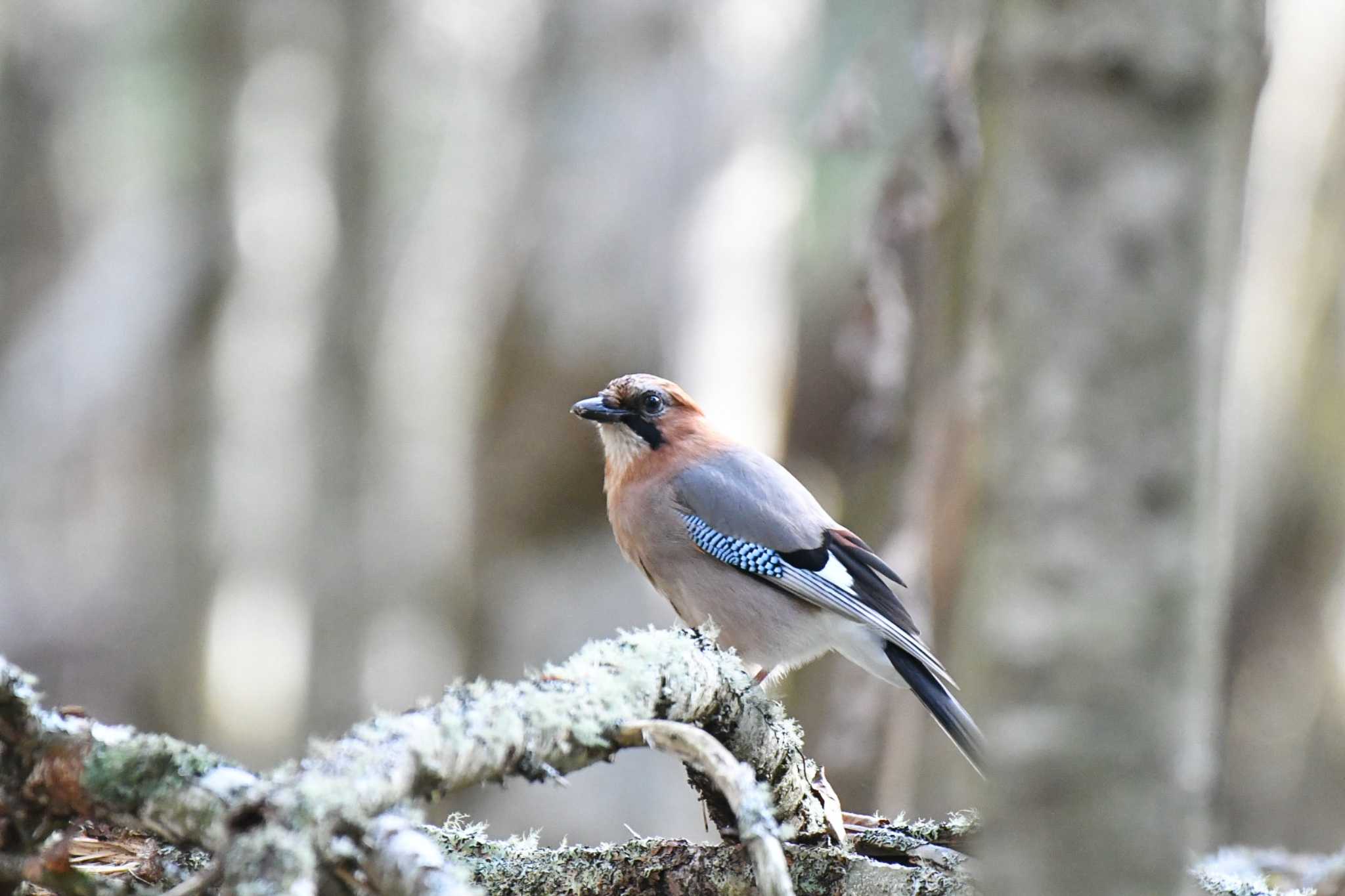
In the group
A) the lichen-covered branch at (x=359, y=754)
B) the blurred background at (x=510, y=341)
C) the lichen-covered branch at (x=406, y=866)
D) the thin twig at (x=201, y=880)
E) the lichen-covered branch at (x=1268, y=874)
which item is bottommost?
the thin twig at (x=201, y=880)

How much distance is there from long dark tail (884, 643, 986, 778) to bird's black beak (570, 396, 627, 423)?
1462 mm

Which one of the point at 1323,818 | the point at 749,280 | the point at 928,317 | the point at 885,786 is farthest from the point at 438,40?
the point at 1323,818

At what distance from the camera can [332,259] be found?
1326 cm

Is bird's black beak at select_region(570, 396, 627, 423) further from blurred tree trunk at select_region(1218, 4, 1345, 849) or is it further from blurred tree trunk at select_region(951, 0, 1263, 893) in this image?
blurred tree trunk at select_region(1218, 4, 1345, 849)

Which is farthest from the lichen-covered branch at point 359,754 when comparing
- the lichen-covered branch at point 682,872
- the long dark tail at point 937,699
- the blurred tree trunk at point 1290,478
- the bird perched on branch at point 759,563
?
the blurred tree trunk at point 1290,478

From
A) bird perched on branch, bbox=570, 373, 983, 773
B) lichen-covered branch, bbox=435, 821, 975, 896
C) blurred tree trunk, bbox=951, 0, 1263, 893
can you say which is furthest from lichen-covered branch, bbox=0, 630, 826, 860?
bird perched on branch, bbox=570, 373, 983, 773

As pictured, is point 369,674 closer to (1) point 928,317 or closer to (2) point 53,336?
(2) point 53,336

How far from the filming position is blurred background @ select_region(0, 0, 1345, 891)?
25.2 feet

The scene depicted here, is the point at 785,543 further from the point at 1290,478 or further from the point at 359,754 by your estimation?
the point at 1290,478

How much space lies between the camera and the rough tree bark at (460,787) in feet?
5.94

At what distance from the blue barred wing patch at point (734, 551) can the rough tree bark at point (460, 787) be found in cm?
207

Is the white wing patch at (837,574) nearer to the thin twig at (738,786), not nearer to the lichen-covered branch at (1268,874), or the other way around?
the lichen-covered branch at (1268,874)

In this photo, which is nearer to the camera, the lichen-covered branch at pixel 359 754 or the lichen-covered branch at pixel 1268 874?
the lichen-covered branch at pixel 359 754

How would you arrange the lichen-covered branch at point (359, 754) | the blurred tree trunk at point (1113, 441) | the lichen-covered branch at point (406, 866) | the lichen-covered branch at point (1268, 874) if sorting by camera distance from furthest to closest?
the lichen-covered branch at point (1268, 874) < the lichen-covered branch at point (359, 754) < the lichen-covered branch at point (406, 866) < the blurred tree trunk at point (1113, 441)
